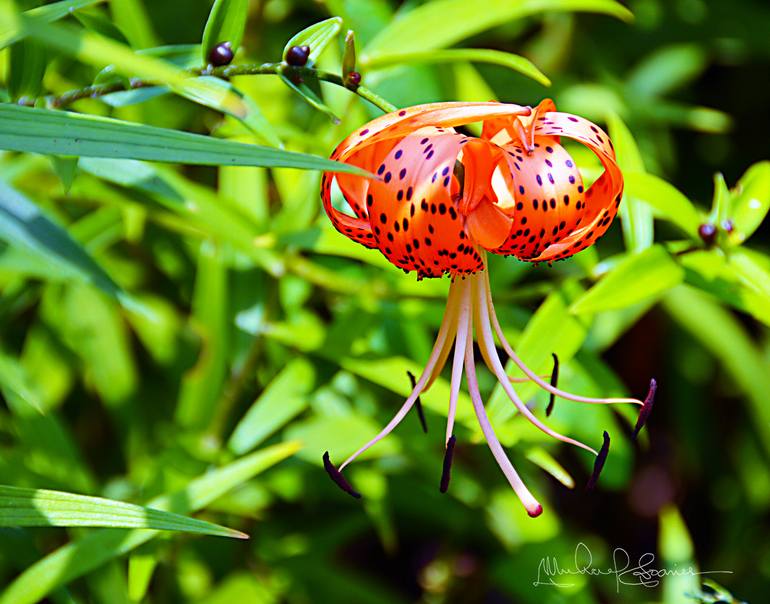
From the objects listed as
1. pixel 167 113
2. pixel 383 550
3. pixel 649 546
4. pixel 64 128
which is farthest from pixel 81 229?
pixel 649 546

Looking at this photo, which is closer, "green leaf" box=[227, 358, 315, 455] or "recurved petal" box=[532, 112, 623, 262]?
"recurved petal" box=[532, 112, 623, 262]

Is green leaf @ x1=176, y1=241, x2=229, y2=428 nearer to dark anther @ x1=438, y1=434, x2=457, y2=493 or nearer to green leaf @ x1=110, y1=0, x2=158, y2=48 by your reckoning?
green leaf @ x1=110, y1=0, x2=158, y2=48

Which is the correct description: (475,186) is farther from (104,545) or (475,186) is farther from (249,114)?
(104,545)

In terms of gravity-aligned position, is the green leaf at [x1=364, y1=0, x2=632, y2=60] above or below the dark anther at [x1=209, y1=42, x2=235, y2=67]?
below

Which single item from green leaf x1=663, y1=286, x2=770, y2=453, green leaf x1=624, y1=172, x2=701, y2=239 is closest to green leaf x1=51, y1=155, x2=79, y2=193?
green leaf x1=624, y1=172, x2=701, y2=239

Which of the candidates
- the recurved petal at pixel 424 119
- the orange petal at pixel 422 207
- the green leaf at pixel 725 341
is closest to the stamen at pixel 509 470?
the orange petal at pixel 422 207

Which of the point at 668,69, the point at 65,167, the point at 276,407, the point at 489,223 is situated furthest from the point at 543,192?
the point at 668,69
